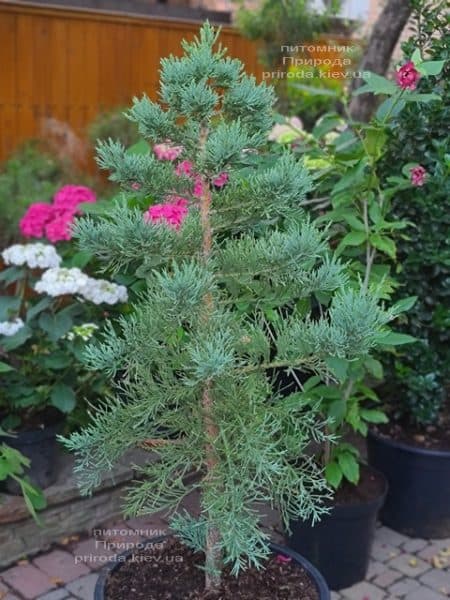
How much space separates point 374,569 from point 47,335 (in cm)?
152

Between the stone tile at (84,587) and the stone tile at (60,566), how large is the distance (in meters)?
0.03

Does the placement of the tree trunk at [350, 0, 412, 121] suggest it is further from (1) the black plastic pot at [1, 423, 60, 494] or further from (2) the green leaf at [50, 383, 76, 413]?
(1) the black plastic pot at [1, 423, 60, 494]

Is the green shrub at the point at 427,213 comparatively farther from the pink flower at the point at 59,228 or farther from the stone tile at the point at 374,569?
the pink flower at the point at 59,228

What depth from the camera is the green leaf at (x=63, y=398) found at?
281cm

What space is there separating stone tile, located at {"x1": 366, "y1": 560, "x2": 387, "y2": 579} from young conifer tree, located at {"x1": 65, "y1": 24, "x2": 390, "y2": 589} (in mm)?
1172

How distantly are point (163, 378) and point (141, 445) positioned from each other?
0.22m

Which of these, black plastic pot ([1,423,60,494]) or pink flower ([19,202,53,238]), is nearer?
black plastic pot ([1,423,60,494])

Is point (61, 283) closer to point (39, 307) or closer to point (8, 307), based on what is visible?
point (39, 307)

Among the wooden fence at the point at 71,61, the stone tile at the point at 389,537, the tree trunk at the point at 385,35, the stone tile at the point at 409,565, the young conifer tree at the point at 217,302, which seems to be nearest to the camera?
the young conifer tree at the point at 217,302

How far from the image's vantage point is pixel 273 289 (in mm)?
1791

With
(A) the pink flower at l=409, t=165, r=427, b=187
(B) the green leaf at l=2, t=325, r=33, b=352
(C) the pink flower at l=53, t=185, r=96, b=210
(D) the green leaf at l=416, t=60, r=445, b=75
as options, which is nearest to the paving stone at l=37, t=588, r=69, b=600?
(B) the green leaf at l=2, t=325, r=33, b=352

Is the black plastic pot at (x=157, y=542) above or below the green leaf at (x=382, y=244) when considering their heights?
below

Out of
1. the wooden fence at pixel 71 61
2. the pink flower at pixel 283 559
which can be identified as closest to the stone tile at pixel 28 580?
the pink flower at pixel 283 559

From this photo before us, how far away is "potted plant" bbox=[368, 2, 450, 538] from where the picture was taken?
2.81 m
